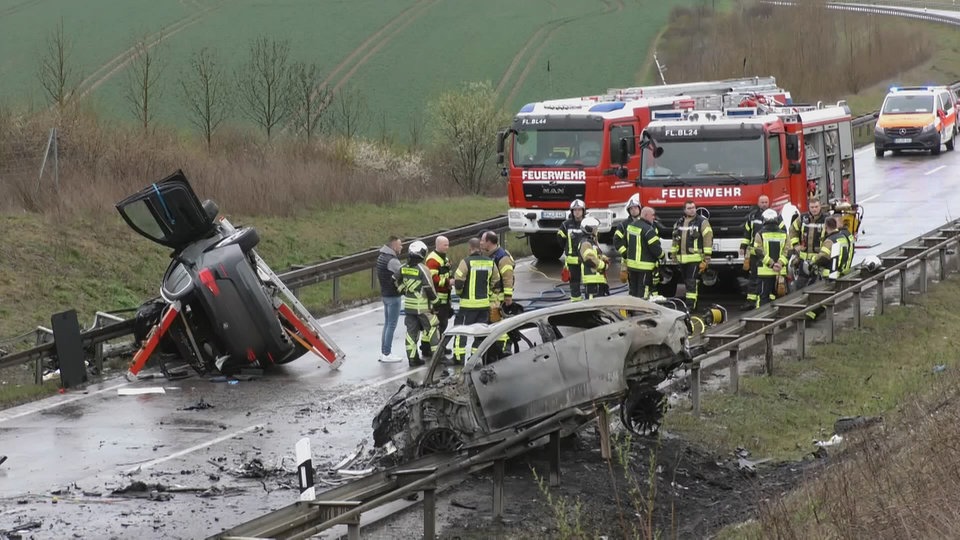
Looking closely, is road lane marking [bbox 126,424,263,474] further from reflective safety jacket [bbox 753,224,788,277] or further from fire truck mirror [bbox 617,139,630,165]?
fire truck mirror [bbox 617,139,630,165]

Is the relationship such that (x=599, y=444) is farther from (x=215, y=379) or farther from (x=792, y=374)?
(x=215, y=379)

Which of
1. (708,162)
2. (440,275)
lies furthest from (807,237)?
(440,275)

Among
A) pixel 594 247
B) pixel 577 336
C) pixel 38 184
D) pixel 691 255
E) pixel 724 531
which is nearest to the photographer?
pixel 724 531

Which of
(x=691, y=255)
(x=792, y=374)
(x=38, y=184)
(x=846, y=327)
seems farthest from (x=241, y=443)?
(x=38, y=184)

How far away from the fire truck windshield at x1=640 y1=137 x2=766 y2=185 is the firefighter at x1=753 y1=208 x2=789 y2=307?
4.80 ft

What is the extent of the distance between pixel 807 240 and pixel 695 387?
665 centimetres

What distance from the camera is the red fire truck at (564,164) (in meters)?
24.5

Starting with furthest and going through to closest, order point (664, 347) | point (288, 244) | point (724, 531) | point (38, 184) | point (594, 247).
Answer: point (288, 244) → point (38, 184) → point (594, 247) → point (664, 347) → point (724, 531)

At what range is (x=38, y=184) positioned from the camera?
2436 centimetres

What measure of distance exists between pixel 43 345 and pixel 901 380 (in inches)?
394

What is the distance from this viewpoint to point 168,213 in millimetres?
16703

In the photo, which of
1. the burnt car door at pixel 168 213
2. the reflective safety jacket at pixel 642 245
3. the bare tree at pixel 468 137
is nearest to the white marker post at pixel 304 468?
the burnt car door at pixel 168 213

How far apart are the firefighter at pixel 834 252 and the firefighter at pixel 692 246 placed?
1.61 m

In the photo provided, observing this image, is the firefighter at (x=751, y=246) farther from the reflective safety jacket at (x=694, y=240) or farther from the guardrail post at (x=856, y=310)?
the guardrail post at (x=856, y=310)
